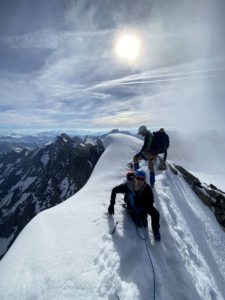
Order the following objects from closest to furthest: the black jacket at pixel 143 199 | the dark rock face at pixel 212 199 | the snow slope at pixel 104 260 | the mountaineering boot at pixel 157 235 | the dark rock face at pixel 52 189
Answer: the snow slope at pixel 104 260, the mountaineering boot at pixel 157 235, the black jacket at pixel 143 199, the dark rock face at pixel 212 199, the dark rock face at pixel 52 189

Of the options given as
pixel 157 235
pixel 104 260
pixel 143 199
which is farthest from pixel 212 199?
pixel 104 260

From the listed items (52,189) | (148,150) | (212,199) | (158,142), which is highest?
(158,142)

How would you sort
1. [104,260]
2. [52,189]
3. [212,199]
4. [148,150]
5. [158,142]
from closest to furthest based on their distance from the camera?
[104,260], [148,150], [158,142], [212,199], [52,189]

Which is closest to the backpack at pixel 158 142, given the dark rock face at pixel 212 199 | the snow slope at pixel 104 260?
the snow slope at pixel 104 260

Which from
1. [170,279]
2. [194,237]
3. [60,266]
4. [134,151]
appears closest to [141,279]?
[170,279]

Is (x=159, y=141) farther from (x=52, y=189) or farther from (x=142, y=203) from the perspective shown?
(x=52, y=189)

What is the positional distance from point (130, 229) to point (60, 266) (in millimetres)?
3377

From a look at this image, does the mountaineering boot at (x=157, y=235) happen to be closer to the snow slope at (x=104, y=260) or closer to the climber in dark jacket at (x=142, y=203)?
the climber in dark jacket at (x=142, y=203)

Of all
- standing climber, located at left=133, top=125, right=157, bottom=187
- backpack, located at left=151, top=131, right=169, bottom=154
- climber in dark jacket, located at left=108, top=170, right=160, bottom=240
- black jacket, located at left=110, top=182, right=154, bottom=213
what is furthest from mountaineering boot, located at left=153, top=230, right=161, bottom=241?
backpack, located at left=151, top=131, right=169, bottom=154

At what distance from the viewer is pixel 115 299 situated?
5.07 m

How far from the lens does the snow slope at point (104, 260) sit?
5285mm

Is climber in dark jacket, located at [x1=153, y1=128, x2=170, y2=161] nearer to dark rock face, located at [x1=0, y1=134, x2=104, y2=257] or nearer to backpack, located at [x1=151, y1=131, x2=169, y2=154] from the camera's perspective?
backpack, located at [x1=151, y1=131, x2=169, y2=154]

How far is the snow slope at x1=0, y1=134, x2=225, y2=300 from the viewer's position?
529 centimetres

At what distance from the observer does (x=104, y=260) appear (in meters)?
6.39
